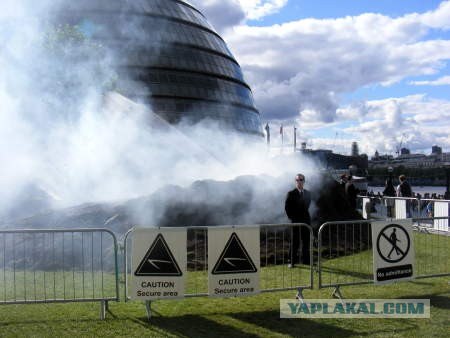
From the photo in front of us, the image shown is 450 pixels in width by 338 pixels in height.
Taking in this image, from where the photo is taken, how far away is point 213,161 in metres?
18.0

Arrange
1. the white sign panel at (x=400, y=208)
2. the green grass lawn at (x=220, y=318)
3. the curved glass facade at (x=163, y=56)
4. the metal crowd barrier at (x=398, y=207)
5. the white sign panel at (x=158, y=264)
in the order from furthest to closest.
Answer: the curved glass facade at (x=163, y=56) < the white sign panel at (x=400, y=208) < the metal crowd barrier at (x=398, y=207) < the white sign panel at (x=158, y=264) < the green grass lawn at (x=220, y=318)

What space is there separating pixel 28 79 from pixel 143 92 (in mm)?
12579

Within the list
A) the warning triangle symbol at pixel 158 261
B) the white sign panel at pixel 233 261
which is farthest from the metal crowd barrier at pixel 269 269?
the warning triangle symbol at pixel 158 261

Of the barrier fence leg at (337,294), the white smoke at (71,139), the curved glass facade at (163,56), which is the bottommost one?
the barrier fence leg at (337,294)

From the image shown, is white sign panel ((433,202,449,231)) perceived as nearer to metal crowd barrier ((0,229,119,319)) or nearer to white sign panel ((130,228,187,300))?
metal crowd barrier ((0,229,119,319))

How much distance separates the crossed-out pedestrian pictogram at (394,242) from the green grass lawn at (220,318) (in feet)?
1.91

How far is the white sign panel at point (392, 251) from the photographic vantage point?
Answer: 6.54m

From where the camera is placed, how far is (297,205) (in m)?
8.73

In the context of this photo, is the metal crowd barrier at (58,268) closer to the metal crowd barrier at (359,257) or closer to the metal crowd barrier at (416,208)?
the metal crowd barrier at (359,257)

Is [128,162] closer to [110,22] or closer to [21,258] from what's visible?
[21,258]

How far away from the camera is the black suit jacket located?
8688 mm

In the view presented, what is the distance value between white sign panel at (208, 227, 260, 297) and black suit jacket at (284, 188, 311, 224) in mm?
2821

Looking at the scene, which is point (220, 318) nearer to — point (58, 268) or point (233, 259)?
point (233, 259)

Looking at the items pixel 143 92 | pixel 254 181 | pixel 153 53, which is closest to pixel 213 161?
pixel 254 181
